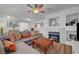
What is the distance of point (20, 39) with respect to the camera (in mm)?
2258

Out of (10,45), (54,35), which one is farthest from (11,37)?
(54,35)

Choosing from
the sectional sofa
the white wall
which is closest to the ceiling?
the white wall

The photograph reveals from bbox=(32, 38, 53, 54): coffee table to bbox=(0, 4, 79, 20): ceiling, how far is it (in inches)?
→ 18.9

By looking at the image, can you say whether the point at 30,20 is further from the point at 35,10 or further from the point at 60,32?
the point at 60,32

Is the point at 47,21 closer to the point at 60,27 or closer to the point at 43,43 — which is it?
the point at 60,27

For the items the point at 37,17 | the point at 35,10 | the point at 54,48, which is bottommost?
the point at 54,48

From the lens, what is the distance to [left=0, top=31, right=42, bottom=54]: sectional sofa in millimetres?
2150

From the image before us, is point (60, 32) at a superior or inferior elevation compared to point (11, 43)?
superior

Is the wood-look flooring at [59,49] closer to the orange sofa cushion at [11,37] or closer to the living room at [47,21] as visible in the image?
the living room at [47,21]

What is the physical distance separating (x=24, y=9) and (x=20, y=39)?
639 mm

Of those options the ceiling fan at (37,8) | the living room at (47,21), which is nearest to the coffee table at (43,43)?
the living room at (47,21)

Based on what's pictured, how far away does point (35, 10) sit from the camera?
223 centimetres

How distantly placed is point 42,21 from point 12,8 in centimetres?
69
